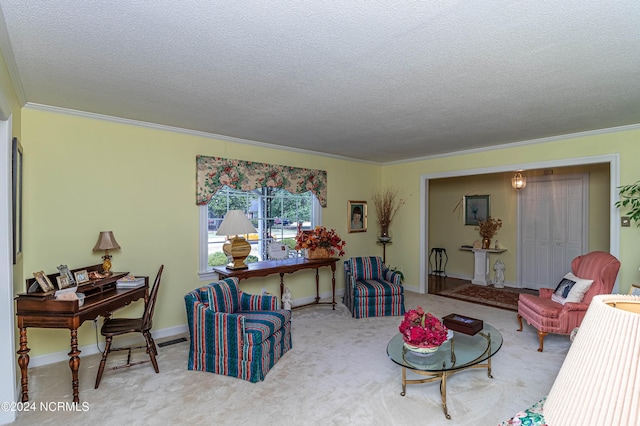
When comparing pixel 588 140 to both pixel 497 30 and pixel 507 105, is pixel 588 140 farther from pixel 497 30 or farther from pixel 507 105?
pixel 497 30

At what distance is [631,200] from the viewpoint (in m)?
3.81

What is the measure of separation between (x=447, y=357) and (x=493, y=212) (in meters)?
4.96

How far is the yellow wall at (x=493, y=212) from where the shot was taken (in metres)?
5.63

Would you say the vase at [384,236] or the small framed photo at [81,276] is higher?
the vase at [384,236]

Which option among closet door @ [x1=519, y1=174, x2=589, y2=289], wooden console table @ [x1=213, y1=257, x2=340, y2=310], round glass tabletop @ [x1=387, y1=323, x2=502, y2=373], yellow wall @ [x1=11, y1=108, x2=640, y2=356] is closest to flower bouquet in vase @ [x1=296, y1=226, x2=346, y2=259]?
wooden console table @ [x1=213, y1=257, x2=340, y2=310]

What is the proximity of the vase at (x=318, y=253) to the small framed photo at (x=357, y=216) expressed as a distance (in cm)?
105

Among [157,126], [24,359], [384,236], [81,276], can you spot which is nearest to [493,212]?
[384,236]

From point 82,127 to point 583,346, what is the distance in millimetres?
4198

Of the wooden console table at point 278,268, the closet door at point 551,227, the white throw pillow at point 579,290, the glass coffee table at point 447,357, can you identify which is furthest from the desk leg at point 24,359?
the closet door at point 551,227

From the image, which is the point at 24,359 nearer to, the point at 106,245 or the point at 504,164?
the point at 106,245

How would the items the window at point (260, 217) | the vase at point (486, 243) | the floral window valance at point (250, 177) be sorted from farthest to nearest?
the vase at point (486, 243) → the window at point (260, 217) → the floral window valance at point (250, 177)

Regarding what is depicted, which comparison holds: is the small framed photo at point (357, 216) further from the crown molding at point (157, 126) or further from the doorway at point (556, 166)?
the crown molding at point (157, 126)

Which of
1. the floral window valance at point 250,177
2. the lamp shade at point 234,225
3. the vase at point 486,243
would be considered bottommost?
the vase at point 486,243

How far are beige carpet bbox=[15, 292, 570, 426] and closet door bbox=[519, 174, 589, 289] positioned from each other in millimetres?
2921
